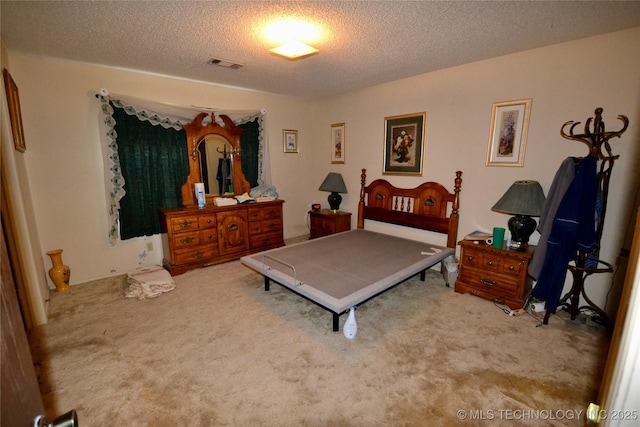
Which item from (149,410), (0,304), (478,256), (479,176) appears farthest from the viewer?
(479,176)

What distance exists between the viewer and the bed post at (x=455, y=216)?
345 centimetres

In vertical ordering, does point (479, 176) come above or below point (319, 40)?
below

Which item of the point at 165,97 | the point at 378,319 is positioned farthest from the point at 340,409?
the point at 165,97

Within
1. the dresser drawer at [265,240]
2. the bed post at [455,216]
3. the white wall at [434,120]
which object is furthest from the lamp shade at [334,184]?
the bed post at [455,216]

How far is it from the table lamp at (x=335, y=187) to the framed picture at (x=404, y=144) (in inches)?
29.9

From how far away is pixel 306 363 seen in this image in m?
2.08

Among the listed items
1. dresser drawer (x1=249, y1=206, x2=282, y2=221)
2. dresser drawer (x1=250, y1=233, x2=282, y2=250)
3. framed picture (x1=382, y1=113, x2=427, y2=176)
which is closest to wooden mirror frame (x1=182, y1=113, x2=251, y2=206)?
dresser drawer (x1=249, y1=206, x2=282, y2=221)

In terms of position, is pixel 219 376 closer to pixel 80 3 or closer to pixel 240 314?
pixel 240 314

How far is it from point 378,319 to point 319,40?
258 centimetres

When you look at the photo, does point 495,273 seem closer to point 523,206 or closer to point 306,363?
point 523,206

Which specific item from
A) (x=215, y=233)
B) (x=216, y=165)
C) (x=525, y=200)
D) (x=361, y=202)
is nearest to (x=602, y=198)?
(x=525, y=200)

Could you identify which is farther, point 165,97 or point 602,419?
point 165,97

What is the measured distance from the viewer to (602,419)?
2.27 feet

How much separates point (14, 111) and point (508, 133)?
481cm
